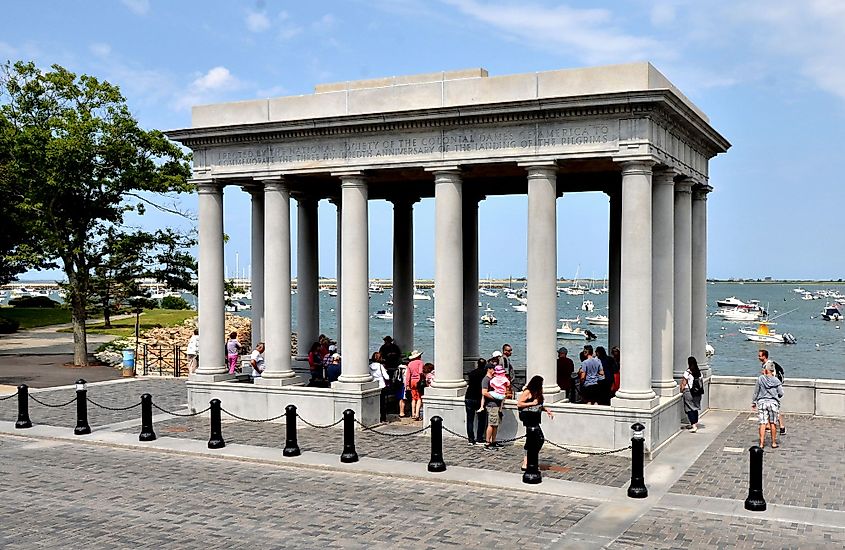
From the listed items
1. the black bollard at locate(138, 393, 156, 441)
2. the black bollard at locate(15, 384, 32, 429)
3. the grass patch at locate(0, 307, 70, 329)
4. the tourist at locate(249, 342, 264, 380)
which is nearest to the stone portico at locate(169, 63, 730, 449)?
the tourist at locate(249, 342, 264, 380)

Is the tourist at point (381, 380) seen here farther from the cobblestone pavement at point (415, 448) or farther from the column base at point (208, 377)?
the column base at point (208, 377)

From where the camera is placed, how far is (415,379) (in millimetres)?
21875

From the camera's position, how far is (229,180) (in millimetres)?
23250

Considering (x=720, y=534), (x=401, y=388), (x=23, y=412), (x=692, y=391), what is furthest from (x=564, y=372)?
(x=23, y=412)

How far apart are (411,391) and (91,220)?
831 inches

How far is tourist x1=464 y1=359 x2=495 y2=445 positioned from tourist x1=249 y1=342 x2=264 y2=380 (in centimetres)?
688

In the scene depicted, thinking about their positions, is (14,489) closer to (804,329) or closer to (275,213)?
(275,213)

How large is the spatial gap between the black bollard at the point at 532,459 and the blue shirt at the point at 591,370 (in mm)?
4860

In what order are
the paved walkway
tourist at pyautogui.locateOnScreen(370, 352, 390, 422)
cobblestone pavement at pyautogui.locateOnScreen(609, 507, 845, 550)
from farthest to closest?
tourist at pyautogui.locateOnScreen(370, 352, 390, 422) → the paved walkway → cobblestone pavement at pyautogui.locateOnScreen(609, 507, 845, 550)

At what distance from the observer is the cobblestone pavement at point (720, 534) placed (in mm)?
11781

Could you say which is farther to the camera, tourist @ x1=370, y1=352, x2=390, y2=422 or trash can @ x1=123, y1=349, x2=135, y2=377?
trash can @ x1=123, y1=349, x2=135, y2=377

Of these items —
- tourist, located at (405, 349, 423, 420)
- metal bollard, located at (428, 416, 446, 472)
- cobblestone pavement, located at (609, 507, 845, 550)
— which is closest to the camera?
cobblestone pavement, located at (609, 507, 845, 550)

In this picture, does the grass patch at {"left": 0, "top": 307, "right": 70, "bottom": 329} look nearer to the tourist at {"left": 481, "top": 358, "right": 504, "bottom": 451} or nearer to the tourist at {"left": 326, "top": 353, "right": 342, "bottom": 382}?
the tourist at {"left": 326, "top": 353, "right": 342, "bottom": 382}

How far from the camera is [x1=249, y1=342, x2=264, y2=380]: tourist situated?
2369 centimetres
